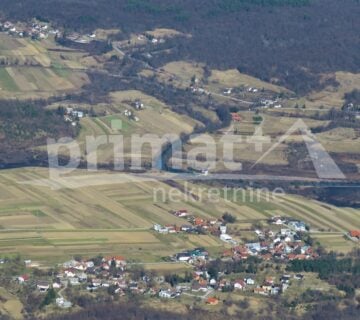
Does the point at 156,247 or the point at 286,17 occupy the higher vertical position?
the point at 286,17

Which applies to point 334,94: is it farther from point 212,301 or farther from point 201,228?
point 212,301

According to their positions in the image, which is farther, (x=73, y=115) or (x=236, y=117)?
(x=236, y=117)

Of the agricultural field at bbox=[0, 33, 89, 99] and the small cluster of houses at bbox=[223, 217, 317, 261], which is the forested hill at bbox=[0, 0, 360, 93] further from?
the small cluster of houses at bbox=[223, 217, 317, 261]

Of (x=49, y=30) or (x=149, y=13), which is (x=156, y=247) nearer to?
(x=49, y=30)

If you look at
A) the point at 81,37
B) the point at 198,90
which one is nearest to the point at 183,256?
the point at 198,90

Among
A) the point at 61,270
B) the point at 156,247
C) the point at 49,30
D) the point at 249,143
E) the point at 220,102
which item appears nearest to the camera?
the point at 61,270

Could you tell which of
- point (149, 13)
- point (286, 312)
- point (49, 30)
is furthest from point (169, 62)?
point (286, 312)

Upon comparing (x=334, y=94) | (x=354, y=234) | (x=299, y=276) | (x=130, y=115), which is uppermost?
(x=334, y=94)

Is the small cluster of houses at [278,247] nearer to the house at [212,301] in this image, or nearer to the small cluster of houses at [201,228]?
the small cluster of houses at [201,228]
